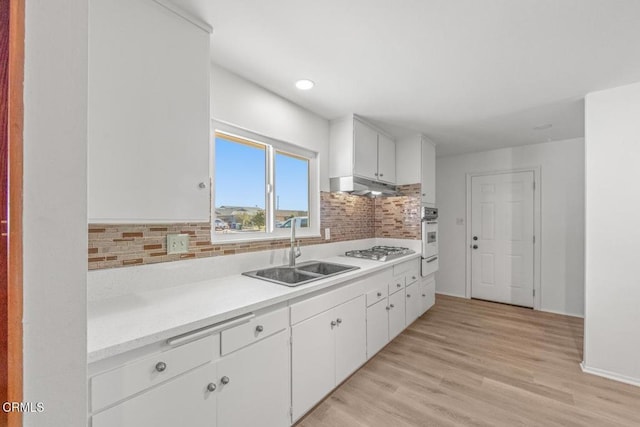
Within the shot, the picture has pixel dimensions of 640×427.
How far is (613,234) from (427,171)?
187cm

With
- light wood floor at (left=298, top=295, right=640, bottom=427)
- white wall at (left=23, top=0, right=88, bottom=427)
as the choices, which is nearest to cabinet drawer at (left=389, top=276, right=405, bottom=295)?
light wood floor at (left=298, top=295, right=640, bottom=427)

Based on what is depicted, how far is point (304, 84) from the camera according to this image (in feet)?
7.22

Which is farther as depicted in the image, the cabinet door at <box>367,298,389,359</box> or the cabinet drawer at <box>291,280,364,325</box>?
the cabinet door at <box>367,298,389,359</box>

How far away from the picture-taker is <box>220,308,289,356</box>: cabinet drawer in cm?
131

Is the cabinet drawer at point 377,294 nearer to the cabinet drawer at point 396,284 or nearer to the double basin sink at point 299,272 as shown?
the cabinet drawer at point 396,284

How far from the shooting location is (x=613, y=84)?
2.20m

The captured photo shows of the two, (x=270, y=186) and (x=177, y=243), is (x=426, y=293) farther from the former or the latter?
(x=177, y=243)

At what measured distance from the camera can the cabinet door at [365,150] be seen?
2920 mm

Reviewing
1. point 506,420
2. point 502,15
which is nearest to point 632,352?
point 506,420

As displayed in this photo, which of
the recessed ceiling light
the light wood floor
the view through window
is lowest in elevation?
the light wood floor

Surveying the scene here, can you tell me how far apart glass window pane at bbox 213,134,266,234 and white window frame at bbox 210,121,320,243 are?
0.13 feet

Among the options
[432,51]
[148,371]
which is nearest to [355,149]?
[432,51]

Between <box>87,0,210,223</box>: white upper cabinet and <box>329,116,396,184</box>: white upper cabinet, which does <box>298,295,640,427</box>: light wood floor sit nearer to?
<box>87,0,210,223</box>: white upper cabinet

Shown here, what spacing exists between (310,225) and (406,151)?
5.55ft
